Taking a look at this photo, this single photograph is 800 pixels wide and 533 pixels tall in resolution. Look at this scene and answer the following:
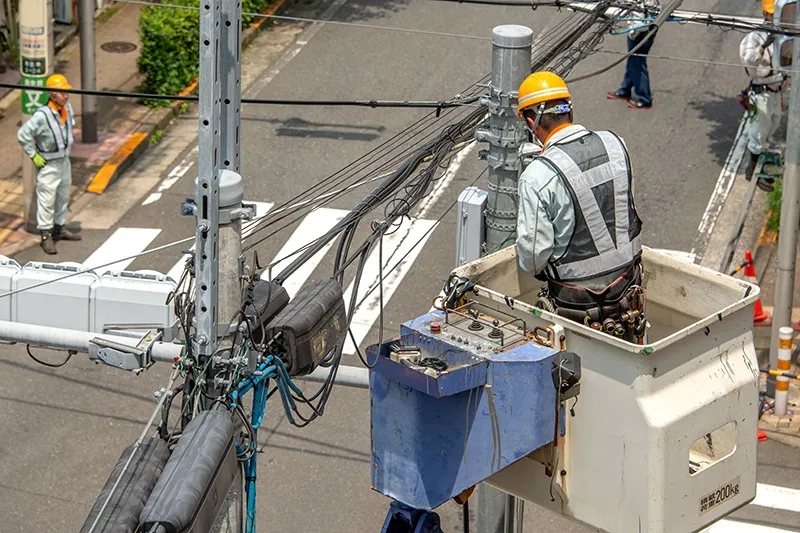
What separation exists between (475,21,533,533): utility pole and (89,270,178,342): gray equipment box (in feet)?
6.59

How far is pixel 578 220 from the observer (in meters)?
7.68

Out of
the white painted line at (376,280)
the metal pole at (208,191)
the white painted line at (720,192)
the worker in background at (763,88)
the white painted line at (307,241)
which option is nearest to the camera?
the metal pole at (208,191)

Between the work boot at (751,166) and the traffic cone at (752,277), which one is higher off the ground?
the work boot at (751,166)

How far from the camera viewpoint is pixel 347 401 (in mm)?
13352

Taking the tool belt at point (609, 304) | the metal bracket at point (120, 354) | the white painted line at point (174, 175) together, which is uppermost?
the tool belt at point (609, 304)

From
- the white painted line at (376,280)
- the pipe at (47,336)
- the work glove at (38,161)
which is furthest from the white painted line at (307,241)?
the pipe at (47,336)

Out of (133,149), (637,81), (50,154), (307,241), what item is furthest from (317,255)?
(637,81)

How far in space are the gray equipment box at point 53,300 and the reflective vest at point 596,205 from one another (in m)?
3.17

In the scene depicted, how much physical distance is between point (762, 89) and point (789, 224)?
14.0ft

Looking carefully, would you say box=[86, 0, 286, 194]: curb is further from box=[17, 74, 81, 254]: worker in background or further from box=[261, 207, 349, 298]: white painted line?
box=[261, 207, 349, 298]: white painted line

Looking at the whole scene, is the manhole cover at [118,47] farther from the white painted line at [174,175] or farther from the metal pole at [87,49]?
the metal pole at [87,49]

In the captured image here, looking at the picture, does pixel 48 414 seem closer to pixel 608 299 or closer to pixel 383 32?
pixel 608 299

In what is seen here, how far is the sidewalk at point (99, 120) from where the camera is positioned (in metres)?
16.9

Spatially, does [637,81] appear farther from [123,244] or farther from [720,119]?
[123,244]
